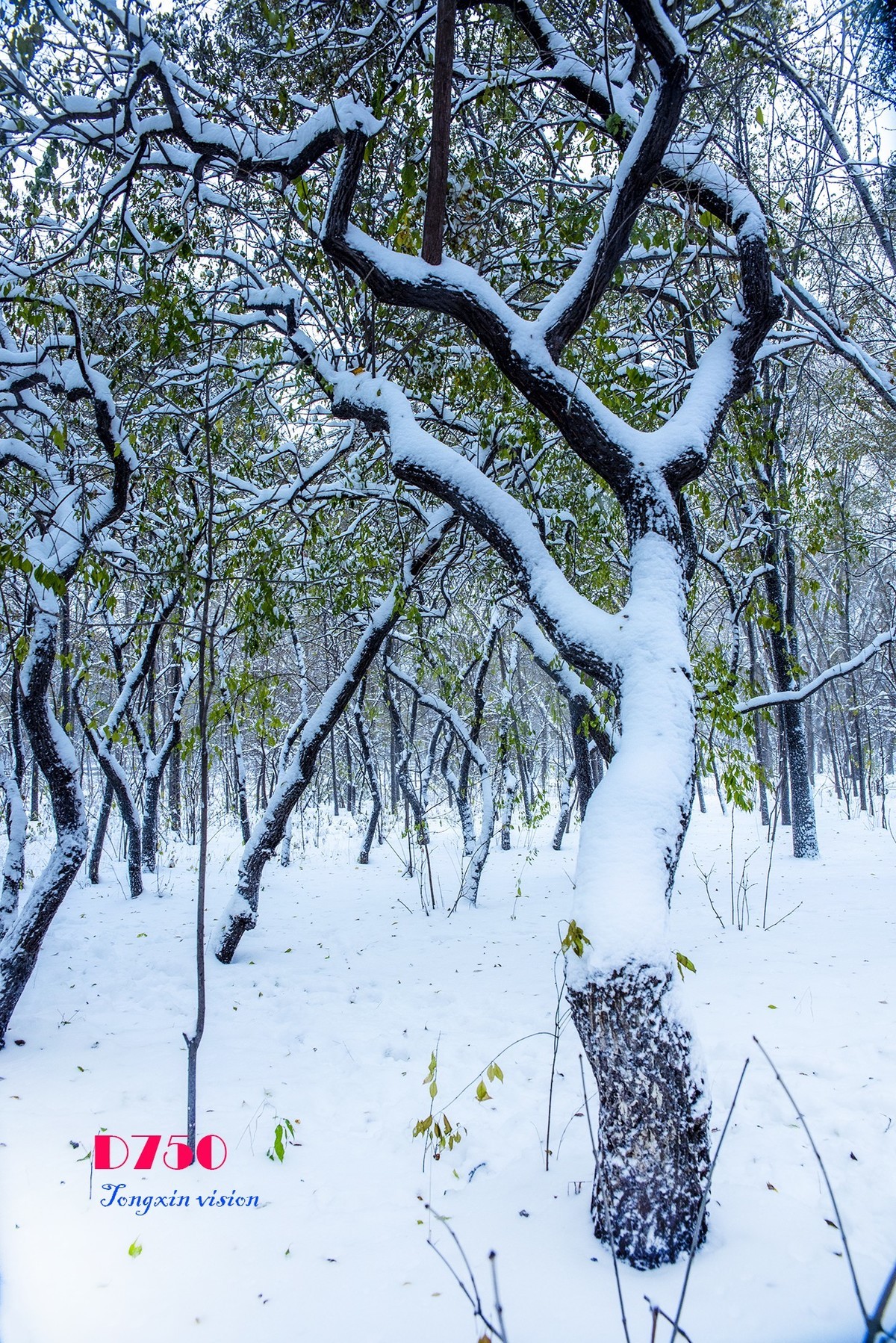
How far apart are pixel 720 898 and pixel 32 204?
28.4 feet

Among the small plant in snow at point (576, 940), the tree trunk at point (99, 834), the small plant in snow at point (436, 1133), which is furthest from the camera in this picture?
the tree trunk at point (99, 834)

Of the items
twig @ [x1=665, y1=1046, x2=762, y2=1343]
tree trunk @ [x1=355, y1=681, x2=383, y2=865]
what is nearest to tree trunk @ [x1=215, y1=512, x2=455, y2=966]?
tree trunk @ [x1=355, y1=681, x2=383, y2=865]

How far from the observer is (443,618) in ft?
27.6

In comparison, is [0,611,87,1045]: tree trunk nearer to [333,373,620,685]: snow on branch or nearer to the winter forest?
the winter forest

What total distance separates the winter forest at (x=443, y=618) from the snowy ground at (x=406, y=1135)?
2 cm

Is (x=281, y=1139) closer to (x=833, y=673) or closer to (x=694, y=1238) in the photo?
(x=694, y=1238)

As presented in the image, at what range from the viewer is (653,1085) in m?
2.35

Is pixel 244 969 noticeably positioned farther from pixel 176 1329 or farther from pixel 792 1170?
pixel 792 1170

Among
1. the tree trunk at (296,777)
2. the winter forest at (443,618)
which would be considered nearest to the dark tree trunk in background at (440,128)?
the winter forest at (443,618)

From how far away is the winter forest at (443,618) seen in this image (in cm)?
240

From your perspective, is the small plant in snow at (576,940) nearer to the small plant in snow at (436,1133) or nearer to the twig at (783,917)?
the small plant in snow at (436,1133)

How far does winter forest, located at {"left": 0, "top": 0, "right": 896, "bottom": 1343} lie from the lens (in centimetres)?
240

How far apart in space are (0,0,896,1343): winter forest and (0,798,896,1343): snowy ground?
0.07ft

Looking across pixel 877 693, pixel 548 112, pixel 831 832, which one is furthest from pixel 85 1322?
pixel 877 693
